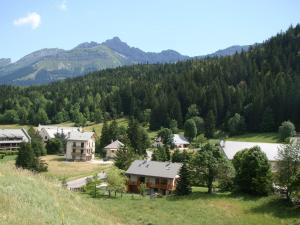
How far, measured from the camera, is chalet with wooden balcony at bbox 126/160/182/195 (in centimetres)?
6538

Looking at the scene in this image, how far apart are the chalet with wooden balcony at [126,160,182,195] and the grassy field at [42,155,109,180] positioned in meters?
13.7

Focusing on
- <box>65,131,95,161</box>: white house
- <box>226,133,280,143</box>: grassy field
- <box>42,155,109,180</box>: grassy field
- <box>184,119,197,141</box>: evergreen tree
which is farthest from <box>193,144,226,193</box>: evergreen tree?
<box>184,119,197,141</box>: evergreen tree

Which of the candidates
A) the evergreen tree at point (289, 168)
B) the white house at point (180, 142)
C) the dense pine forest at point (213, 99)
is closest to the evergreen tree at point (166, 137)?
the white house at point (180, 142)

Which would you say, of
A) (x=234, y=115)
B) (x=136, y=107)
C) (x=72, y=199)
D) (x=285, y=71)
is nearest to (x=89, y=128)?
(x=136, y=107)

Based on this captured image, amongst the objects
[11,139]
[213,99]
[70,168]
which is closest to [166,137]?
[213,99]

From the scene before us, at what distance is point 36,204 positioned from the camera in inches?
837

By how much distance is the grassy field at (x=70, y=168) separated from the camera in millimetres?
77250

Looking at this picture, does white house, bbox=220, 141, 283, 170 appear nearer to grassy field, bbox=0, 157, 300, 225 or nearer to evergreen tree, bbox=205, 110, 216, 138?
grassy field, bbox=0, 157, 300, 225

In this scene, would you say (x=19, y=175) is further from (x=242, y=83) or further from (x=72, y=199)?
(x=242, y=83)

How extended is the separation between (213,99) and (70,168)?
203 feet

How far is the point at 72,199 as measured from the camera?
2698 cm

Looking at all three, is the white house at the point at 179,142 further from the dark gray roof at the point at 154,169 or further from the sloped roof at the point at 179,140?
the dark gray roof at the point at 154,169

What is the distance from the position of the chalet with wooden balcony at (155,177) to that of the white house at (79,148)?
3742cm

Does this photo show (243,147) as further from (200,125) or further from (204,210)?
(200,125)
